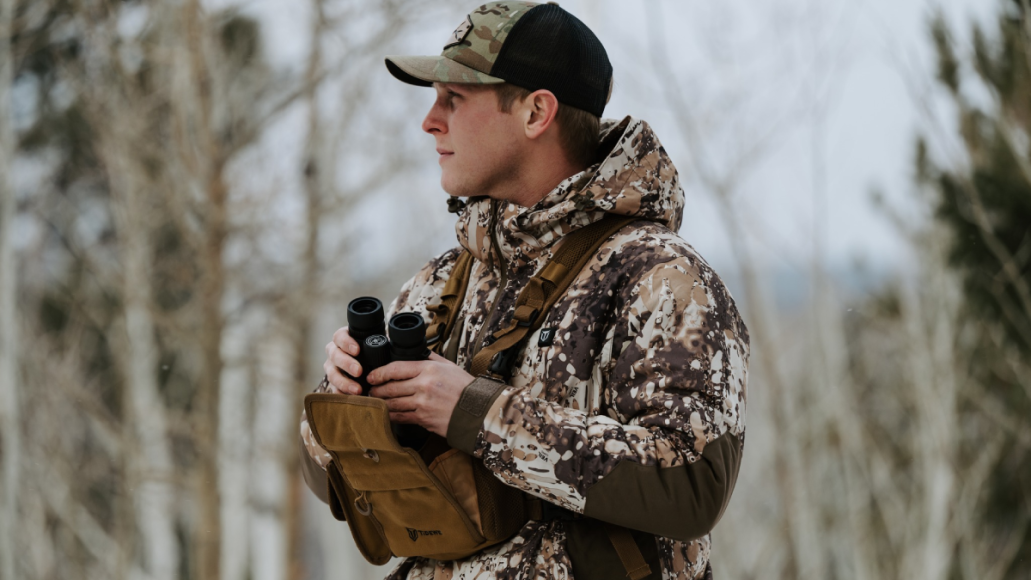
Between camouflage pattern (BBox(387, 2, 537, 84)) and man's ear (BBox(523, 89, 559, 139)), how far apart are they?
7cm

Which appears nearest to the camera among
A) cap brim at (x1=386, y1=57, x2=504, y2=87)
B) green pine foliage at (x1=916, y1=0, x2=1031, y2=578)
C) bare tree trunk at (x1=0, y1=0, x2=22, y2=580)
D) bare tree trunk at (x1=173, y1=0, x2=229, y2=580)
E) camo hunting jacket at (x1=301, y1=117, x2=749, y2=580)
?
camo hunting jacket at (x1=301, y1=117, x2=749, y2=580)

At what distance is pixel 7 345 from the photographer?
7641 mm

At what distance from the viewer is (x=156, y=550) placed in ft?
35.0

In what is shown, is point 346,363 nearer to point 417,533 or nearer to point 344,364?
point 344,364

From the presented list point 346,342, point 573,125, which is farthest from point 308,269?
point 346,342

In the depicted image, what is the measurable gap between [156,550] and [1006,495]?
9672 mm

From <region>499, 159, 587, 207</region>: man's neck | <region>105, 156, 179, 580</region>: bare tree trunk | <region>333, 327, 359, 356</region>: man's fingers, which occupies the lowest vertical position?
<region>105, 156, 179, 580</region>: bare tree trunk

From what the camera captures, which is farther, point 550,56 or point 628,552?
point 550,56

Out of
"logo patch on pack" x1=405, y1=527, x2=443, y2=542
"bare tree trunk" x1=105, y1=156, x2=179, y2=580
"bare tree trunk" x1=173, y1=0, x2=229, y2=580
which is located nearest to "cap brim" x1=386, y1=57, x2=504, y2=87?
"logo patch on pack" x1=405, y1=527, x2=443, y2=542

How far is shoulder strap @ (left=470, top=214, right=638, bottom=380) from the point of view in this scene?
55.8 inches

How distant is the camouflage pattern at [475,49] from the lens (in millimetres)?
1511

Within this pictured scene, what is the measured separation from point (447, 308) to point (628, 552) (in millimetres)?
557

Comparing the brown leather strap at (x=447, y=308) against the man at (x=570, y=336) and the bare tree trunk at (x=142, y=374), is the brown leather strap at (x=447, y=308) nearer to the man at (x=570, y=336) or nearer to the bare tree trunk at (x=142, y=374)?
the man at (x=570, y=336)

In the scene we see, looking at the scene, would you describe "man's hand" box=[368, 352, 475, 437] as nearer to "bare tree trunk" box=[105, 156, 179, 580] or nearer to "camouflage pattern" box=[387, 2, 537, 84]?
"camouflage pattern" box=[387, 2, 537, 84]
